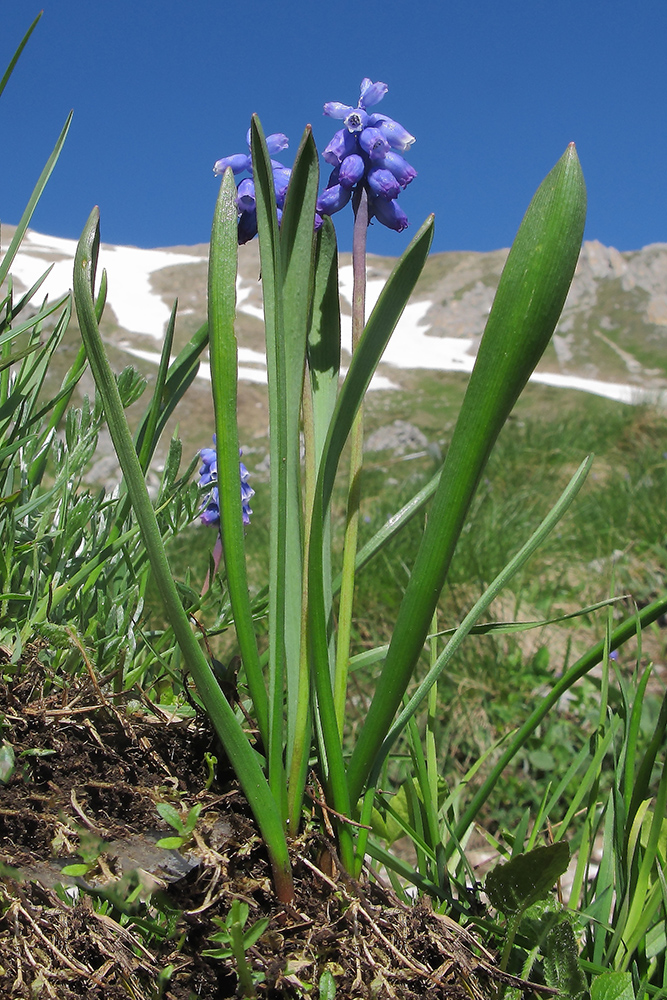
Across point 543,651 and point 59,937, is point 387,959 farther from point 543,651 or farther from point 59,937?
point 543,651

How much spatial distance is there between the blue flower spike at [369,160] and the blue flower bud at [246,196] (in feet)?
0.26

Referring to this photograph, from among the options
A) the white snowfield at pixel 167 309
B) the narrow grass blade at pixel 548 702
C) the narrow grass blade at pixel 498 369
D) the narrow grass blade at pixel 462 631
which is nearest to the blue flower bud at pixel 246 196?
the narrow grass blade at pixel 498 369

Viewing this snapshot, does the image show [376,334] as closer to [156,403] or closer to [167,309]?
[156,403]

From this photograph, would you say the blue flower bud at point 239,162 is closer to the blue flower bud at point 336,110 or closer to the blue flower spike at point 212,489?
the blue flower bud at point 336,110

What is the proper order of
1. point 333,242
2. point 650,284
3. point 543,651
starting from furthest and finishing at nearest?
point 650,284 → point 543,651 → point 333,242

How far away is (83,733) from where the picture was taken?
2.50ft

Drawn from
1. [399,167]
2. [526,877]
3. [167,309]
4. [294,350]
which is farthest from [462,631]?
[167,309]

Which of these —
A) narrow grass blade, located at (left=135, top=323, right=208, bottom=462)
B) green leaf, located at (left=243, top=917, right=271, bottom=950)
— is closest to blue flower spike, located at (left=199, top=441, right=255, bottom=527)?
narrow grass blade, located at (left=135, top=323, right=208, bottom=462)

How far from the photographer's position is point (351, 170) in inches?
31.8

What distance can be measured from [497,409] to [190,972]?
0.54 metres

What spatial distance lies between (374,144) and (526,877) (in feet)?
2.63

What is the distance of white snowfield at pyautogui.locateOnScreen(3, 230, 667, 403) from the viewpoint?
23.0 meters

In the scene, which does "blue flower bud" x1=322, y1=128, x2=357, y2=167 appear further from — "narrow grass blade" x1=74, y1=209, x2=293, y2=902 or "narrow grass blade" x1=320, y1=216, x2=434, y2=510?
"narrow grass blade" x1=74, y1=209, x2=293, y2=902

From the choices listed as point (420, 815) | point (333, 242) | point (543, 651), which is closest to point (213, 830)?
point (420, 815)
